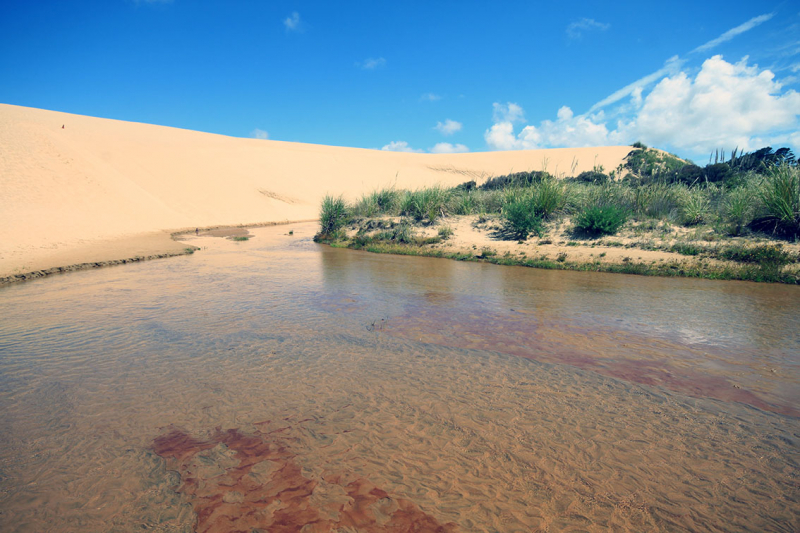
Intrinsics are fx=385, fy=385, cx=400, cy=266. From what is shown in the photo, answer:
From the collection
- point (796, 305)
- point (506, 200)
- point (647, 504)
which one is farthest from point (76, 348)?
point (506, 200)

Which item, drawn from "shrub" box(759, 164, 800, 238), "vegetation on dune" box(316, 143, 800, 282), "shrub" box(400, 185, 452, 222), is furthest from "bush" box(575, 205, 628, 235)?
"shrub" box(400, 185, 452, 222)

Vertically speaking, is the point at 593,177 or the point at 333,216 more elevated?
the point at 593,177

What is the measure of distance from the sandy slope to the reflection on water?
8.93 m

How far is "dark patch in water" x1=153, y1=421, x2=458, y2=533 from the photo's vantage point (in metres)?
2.41

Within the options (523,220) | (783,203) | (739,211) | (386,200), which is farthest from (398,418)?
(386,200)

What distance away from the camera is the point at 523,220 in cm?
1474

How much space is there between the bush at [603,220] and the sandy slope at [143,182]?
10757 millimetres

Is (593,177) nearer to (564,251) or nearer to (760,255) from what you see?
(564,251)

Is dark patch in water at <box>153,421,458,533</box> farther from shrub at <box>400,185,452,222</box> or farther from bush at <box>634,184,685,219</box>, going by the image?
shrub at <box>400,185,452,222</box>

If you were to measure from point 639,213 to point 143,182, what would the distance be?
35.9 metres

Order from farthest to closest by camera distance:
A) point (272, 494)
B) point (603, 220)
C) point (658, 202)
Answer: point (658, 202), point (603, 220), point (272, 494)

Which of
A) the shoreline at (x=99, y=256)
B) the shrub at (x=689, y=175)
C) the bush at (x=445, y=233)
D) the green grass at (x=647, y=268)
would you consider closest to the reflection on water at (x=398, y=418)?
the green grass at (x=647, y=268)

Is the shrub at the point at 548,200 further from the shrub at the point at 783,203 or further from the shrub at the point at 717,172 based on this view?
the shrub at the point at 717,172

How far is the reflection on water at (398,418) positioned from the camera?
2.54 m
